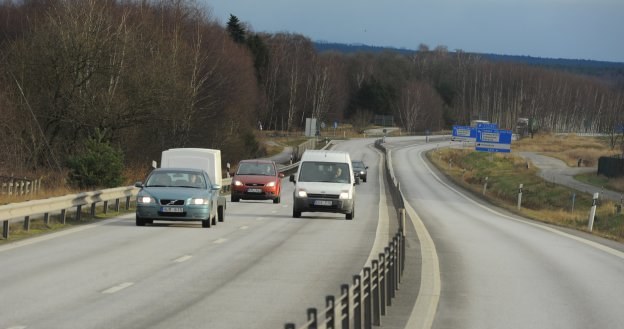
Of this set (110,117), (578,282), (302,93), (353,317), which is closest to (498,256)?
(578,282)

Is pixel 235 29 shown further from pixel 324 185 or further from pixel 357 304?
pixel 357 304

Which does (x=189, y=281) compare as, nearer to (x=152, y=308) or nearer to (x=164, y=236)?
(x=152, y=308)

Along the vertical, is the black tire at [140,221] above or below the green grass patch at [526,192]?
above

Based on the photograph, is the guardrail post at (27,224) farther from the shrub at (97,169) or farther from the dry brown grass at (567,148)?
the dry brown grass at (567,148)

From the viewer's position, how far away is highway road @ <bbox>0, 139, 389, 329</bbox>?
11766 mm

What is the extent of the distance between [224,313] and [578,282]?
7372 millimetres

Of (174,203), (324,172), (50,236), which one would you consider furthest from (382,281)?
(324,172)

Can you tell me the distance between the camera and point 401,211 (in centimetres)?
2234

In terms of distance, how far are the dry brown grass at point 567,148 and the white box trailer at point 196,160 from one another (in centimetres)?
7251

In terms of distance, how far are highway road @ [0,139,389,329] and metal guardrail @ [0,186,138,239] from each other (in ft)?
2.32

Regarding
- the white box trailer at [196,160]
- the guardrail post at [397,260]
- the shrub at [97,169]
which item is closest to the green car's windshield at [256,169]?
the white box trailer at [196,160]

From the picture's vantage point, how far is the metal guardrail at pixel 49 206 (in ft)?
72.3

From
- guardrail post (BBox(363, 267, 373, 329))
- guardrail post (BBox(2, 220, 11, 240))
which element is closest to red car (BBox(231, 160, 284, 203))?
guardrail post (BBox(2, 220, 11, 240))

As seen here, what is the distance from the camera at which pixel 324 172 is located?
34.0 meters
